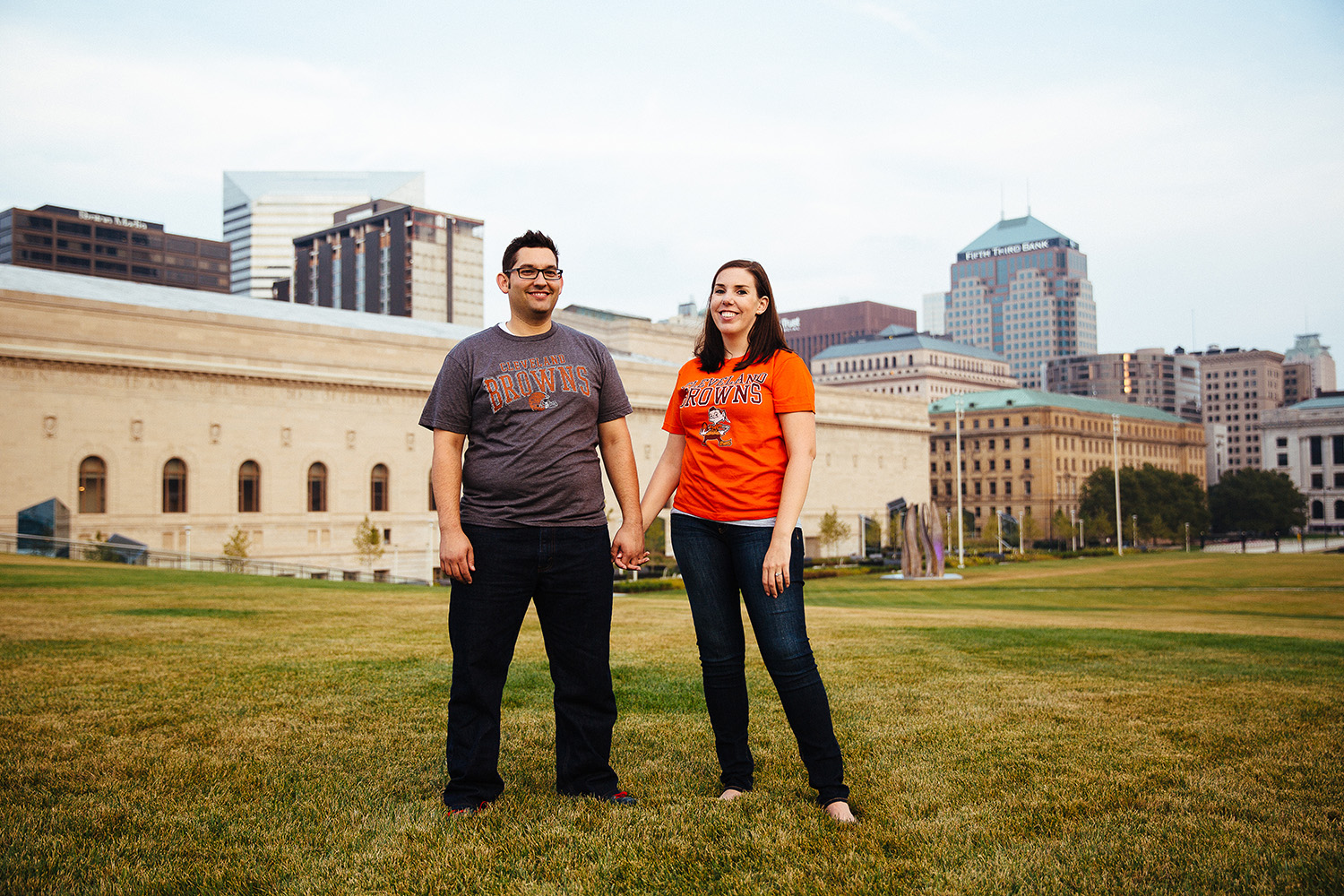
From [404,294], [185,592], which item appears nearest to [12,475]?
[185,592]

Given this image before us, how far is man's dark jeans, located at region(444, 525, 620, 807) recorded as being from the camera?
4.79 metres

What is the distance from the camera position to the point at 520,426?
5.00m

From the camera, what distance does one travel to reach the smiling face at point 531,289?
5.11 meters

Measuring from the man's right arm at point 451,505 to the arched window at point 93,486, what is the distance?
42157 millimetres

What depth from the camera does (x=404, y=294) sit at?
5025 inches

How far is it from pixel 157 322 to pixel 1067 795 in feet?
151

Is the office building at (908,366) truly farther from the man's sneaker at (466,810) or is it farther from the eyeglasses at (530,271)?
the man's sneaker at (466,810)

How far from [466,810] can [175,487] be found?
43866 mm

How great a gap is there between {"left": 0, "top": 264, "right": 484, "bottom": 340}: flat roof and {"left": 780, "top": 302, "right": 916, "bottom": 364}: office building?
129350mm

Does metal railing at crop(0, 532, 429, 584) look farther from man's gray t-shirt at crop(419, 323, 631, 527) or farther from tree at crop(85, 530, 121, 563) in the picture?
man's gray t-shirt at crop(419, 323, 631, 527)

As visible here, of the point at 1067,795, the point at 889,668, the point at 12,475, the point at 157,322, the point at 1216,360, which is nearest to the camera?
the point at 1067,795

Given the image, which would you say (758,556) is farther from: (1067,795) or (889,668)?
(889,668)

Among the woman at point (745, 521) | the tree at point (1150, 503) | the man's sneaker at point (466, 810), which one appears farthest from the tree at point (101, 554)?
the tree at point (1150, 503)

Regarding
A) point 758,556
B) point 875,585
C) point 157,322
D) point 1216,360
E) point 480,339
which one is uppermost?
point 1216,360
